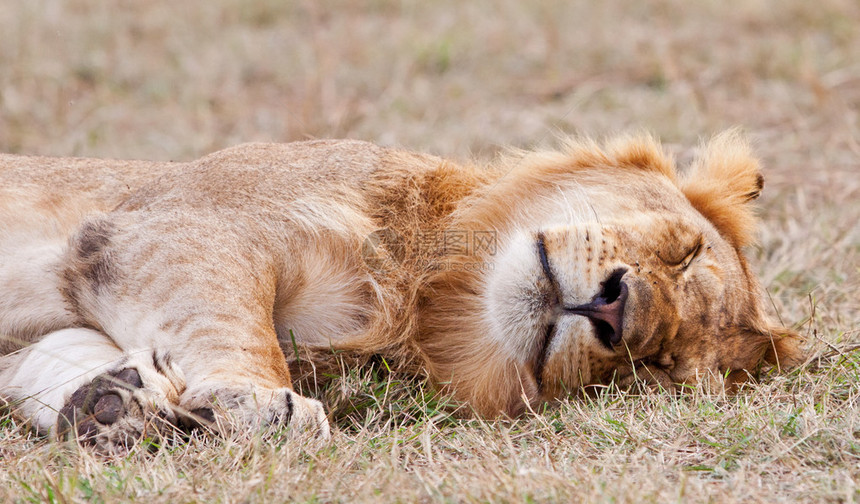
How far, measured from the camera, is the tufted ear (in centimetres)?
329

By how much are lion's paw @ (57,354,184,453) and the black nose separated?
1.13 meters

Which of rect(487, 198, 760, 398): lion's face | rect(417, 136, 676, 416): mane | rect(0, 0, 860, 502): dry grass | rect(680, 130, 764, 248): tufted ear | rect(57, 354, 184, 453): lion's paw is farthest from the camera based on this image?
rect(680, 130, 764, 248): tufted ear

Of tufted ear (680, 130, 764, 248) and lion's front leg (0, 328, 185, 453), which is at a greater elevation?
tufted ear (680, 130, 764, 248)

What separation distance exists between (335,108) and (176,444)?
4455mm

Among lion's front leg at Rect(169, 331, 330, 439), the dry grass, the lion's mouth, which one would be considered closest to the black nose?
the lion's mouth

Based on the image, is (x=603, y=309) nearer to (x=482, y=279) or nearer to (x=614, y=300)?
(x=614, y=300)

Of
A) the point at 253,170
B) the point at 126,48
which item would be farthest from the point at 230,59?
the point at 253,170

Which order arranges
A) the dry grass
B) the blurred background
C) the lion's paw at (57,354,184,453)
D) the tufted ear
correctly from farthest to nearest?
the blurred background, the tufted ear, the lion's paw at (57,354,184,453), the dry grass

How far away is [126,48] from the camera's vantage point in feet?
25.1

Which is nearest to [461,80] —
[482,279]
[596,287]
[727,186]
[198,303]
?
[727,186]

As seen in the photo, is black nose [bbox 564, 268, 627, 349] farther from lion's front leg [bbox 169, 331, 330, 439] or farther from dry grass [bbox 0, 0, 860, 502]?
lion's front leg [bbox 169, 331, 330, 439]

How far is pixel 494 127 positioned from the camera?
6.36m

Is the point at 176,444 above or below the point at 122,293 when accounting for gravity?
below

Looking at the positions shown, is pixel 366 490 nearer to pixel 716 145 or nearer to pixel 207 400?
pixel 207 400
